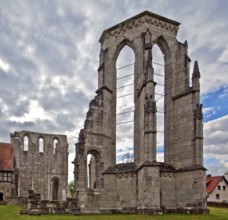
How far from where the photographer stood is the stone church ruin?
20.2 metres

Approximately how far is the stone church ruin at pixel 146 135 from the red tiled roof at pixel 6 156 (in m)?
23.5

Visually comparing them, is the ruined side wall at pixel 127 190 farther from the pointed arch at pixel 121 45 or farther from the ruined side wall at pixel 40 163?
the ruined side wall at pixel 40 163

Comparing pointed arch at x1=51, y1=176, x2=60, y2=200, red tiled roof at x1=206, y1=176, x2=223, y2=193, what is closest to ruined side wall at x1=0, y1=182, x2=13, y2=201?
pointed arch at x1=51, y1=176, x2=60, y2=200

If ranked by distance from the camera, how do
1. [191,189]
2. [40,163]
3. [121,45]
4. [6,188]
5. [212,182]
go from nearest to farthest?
[191,189] < [121,45] < [6,188] < [40,163] < [212,182]

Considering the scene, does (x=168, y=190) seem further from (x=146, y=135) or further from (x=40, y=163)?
(x=40, y=163)

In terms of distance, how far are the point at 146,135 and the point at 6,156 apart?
2909cm

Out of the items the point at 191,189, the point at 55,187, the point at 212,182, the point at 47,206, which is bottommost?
the point at 55,187

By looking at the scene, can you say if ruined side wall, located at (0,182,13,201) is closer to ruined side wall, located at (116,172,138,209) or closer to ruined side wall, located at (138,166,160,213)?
ruined side wall, located at (116,172,138,209)

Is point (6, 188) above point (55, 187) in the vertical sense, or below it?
above

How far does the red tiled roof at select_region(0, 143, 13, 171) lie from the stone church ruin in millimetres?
23543

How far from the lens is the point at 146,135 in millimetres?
19750

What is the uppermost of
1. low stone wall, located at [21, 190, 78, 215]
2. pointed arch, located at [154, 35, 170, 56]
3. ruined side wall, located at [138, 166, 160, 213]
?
pointed arch, located at [154, 35, 170, 56]

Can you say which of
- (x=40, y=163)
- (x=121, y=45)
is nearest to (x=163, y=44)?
(x=121, y=45)

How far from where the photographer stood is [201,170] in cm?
2039
